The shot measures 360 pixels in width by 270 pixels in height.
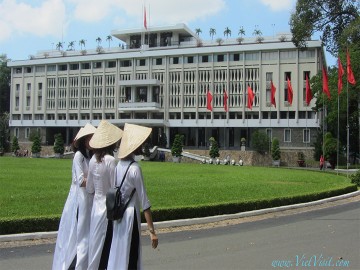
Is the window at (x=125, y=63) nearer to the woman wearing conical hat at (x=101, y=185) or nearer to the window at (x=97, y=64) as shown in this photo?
the window at (x=97, y=64)

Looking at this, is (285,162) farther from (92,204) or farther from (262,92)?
(92,204)

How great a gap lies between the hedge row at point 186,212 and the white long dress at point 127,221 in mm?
4837

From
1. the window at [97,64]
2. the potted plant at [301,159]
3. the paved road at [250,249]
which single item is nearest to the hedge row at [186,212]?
the paved road at [250,249]

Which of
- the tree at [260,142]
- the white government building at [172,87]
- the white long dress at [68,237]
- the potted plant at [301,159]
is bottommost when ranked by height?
the potted plant at [301,159]

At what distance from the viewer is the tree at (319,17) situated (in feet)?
121

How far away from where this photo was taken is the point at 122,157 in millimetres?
4715

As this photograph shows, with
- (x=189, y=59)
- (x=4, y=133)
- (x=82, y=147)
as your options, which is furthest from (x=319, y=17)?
(x=4, y=133)

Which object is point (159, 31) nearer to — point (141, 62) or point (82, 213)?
point (141, 62)

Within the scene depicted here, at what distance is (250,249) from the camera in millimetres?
7531

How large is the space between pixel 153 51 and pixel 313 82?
89.2ft

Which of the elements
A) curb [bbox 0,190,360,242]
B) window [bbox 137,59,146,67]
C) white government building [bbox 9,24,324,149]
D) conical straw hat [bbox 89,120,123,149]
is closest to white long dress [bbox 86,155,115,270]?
conical straw hat [bbox 89,120,123,149]

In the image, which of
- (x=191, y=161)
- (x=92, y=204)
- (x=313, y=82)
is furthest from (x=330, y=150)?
(x=92, y=204)

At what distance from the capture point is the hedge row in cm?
874

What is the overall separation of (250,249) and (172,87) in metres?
58.1
